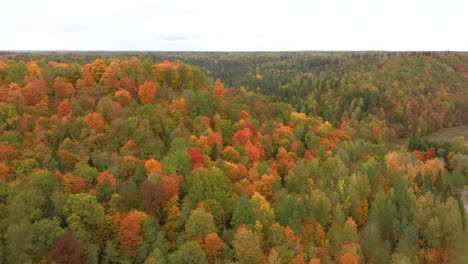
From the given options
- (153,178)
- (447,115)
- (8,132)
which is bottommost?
(447,115)

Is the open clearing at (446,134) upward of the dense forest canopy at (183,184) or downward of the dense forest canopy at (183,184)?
downward

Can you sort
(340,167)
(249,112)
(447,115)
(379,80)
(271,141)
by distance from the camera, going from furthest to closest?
(379,80) < (447,115) < (249,112) < (271,141) < (340,167)

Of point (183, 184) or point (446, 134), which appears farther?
point (446, 134)

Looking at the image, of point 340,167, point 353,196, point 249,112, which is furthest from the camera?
point 249,112

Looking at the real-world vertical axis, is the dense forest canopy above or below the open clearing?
above

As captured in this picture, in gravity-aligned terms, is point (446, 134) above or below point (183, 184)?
below

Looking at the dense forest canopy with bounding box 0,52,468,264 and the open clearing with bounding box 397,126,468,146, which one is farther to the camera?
the open clearing with bounding box 397,126,468,146

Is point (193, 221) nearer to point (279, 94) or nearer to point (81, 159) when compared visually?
point (81, 159)

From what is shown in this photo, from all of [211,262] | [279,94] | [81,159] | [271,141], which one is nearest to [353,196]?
[271,141]
